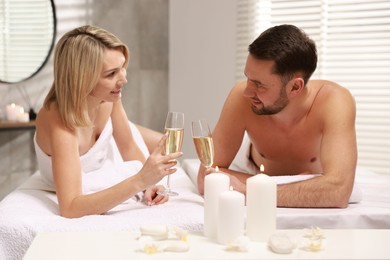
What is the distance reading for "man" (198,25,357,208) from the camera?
1.76m

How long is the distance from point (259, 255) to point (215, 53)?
Result: 2.73 m

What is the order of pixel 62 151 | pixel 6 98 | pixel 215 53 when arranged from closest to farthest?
pixel 62 151 < pixel 6 98 < pixel 215 53

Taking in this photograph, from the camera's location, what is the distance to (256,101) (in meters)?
1.95

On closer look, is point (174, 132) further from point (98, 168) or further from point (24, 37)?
point (24, 37)

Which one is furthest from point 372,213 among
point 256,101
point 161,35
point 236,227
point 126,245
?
point 161,35

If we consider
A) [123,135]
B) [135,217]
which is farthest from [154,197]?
[123,135]

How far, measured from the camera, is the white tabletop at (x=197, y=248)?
3.43ft

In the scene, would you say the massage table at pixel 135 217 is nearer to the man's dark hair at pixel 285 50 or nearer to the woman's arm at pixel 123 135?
the woman's arm at pixel 123 135

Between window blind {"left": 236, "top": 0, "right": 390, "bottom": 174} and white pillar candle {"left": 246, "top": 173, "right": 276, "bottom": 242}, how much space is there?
2344mm

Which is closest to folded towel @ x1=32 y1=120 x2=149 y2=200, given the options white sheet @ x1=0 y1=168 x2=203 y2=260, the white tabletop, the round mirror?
white sheet @ x1=0 y1=168 x2=203 y2=260

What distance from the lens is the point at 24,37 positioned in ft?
10.6

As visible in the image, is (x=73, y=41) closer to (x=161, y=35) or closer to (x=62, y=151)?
(x=62, y=151)

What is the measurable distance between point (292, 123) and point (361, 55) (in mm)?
1469

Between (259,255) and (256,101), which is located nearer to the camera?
(259,255)
